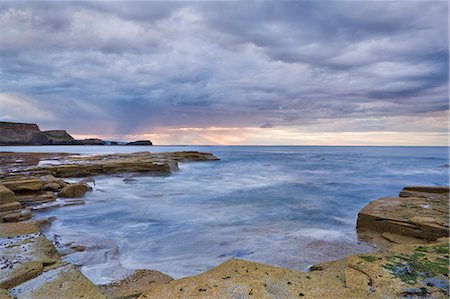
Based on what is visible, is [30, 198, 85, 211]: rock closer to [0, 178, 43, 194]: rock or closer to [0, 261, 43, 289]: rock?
[0, 178, 43, 194]: rock

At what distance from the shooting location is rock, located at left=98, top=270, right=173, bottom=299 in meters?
3.61

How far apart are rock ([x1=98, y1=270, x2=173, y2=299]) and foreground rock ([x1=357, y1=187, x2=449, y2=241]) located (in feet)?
17.0

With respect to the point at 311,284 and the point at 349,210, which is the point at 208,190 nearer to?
the point at 349,210

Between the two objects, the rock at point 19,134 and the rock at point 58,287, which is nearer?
the rock at point 58,287

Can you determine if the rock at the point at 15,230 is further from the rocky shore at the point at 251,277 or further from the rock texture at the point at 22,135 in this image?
the rock texture at the point at 22,135

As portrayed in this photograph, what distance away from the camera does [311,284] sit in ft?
10.8

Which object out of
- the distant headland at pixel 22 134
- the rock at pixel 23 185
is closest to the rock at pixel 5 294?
the rock at pixel 23 185

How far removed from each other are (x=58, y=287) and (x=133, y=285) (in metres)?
1.14

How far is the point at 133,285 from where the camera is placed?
4141 millimetres

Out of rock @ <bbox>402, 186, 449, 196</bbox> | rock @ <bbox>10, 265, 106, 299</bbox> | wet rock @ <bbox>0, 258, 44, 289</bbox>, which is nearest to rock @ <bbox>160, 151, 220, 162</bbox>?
rock @ <bbox>402, 186, 449, 196</bbox>

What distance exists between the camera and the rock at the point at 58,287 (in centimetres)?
307

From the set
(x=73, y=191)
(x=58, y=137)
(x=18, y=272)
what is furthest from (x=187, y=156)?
(x=58, y=137)

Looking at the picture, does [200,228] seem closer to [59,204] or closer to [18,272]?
[59,204]

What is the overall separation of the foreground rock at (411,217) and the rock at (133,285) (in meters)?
5.17
